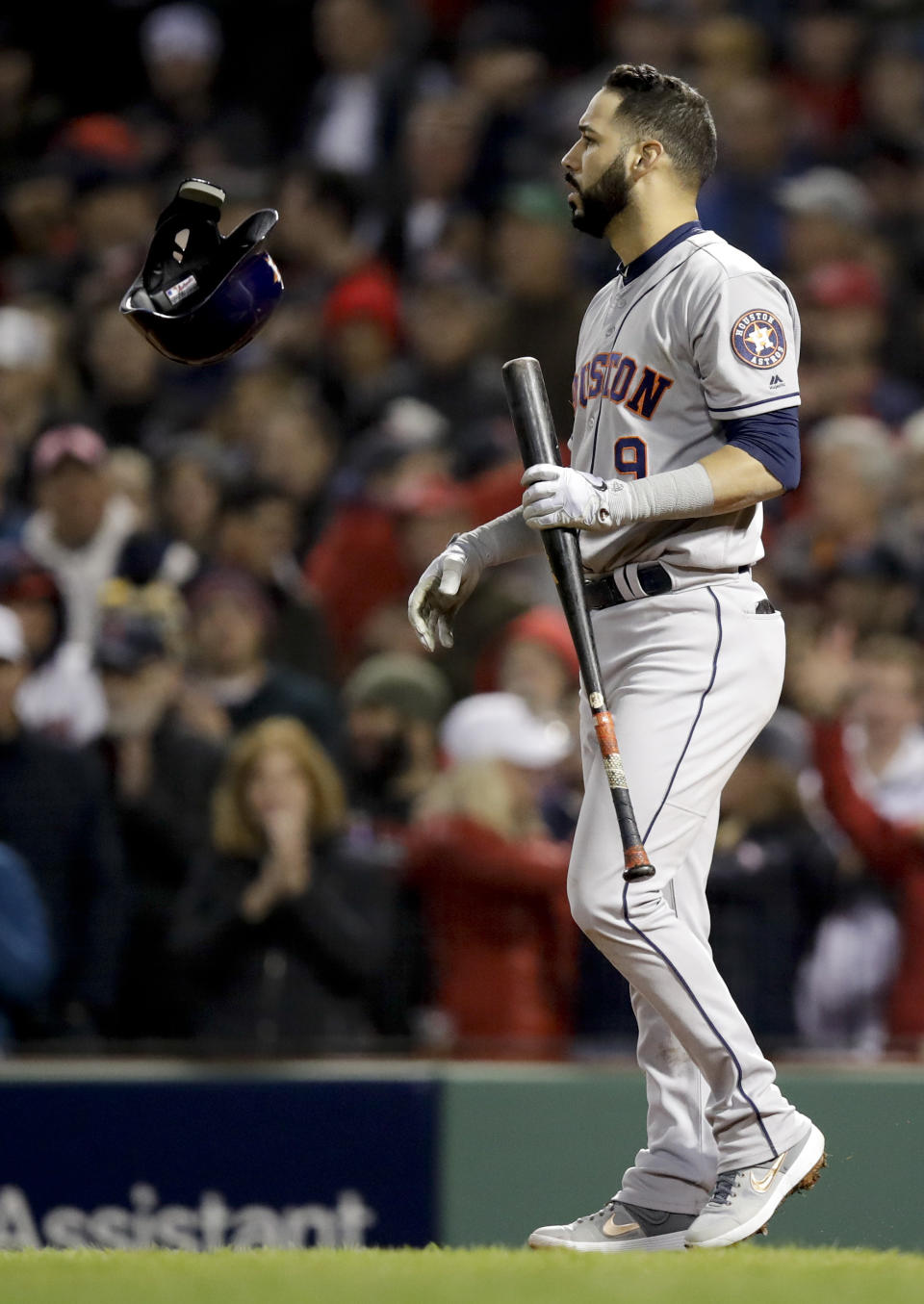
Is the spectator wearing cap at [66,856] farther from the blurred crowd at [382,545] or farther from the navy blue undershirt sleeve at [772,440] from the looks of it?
the navy blue undershirt sleeve at [772,440]

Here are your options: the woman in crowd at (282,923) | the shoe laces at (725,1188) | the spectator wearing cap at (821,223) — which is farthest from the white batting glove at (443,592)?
the spectator wearing cap at (821,223)

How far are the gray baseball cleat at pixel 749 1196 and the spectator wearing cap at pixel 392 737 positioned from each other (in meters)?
3.09

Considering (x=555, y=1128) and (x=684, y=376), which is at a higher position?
(x=684, y=376)

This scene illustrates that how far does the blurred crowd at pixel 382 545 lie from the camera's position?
612 centimetres

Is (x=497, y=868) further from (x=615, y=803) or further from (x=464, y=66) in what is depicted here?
(x=464, y=66)

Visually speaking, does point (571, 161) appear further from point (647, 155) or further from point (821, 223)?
point (821, 223)

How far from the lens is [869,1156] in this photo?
487 centimetres

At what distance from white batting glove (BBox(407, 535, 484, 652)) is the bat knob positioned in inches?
25.6

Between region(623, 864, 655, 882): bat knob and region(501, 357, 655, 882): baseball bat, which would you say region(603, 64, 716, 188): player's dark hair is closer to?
region(501, 357, 655, 882): baseball bat

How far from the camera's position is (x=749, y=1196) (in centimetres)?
387

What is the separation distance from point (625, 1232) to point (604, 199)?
1.95 metres

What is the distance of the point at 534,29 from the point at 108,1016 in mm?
7775


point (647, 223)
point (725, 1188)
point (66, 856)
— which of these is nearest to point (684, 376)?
point (647, 223)

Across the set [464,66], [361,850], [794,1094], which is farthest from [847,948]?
[464,66]
